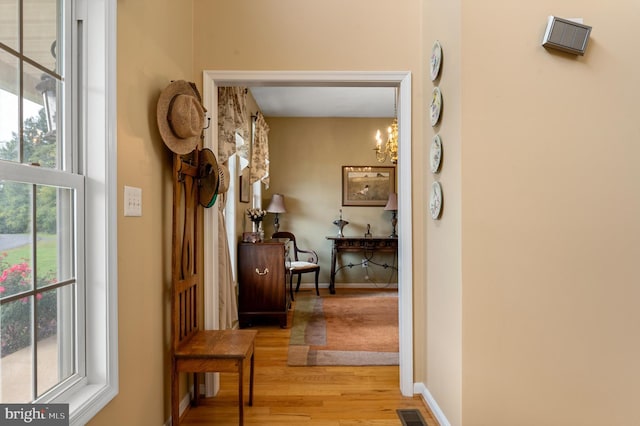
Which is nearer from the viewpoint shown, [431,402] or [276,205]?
[431,402]

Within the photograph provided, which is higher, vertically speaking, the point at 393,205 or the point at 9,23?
the point at 9,23

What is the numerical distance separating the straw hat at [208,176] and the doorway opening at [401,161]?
0.60ft

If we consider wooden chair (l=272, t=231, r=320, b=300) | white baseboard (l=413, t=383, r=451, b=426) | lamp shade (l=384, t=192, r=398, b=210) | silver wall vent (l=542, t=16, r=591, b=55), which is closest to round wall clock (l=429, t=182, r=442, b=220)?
silver wall vent (l=542, t=16, r=591, b=55)

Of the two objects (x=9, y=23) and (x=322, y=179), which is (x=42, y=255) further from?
(x=322, y=179)

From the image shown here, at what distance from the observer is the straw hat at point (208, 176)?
221cm

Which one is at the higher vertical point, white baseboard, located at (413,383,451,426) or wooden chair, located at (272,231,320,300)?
wooden chair, located at (272,231,320,300)

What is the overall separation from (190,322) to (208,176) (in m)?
0.86

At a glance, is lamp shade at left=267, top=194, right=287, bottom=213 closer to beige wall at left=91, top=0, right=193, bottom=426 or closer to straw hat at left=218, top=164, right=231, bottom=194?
straw hat at left=218, top=164, right=231, bottom=194

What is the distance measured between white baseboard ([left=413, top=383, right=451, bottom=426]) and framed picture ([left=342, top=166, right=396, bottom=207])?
3.77 m

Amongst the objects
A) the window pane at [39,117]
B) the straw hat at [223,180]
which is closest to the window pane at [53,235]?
the window pane at [39,117]

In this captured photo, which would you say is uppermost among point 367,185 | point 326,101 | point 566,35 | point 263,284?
point 326,101

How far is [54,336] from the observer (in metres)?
1.20

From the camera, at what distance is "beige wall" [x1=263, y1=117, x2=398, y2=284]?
19.3ft

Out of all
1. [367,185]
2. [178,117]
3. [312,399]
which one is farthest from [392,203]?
[178,117]
